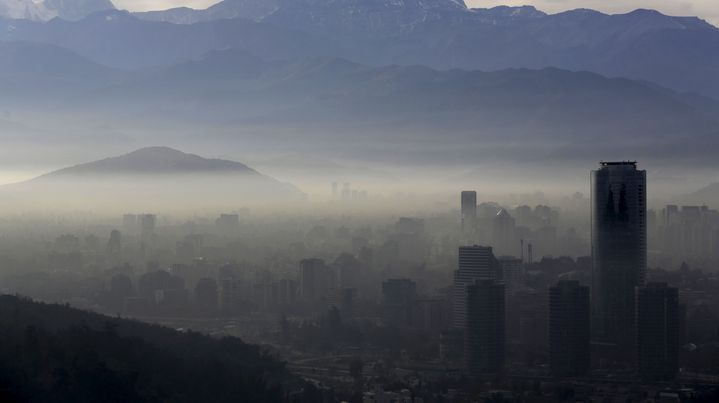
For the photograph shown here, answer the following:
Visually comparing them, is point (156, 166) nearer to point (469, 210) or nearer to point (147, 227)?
point (147, 227)

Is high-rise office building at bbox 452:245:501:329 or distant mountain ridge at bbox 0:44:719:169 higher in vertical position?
distant mountain ridge at bbox 0:44:719:169

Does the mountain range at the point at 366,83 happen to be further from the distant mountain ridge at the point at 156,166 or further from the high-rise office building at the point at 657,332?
the high-rise office building at the point at 657,332

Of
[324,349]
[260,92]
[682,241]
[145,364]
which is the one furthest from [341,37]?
[145,364]

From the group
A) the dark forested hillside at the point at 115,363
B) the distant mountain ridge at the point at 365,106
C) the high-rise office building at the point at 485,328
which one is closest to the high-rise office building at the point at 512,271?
the high-rise office building at the point at 485,328

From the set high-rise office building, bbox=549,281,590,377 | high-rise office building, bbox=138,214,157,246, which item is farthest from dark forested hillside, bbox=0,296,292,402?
high-rise office building, bbox=138,214,157,246

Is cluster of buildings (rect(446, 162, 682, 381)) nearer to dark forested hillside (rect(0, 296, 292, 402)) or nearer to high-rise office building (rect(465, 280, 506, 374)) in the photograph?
high-rise office building (rect(465, 280, 506, 374))

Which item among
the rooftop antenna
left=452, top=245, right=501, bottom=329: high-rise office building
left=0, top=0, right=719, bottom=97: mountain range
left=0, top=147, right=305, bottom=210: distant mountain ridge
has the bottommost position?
left=452, top=245, right=501, bottom=329: high-rise office building

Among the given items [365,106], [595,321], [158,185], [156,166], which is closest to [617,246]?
[595,321]
